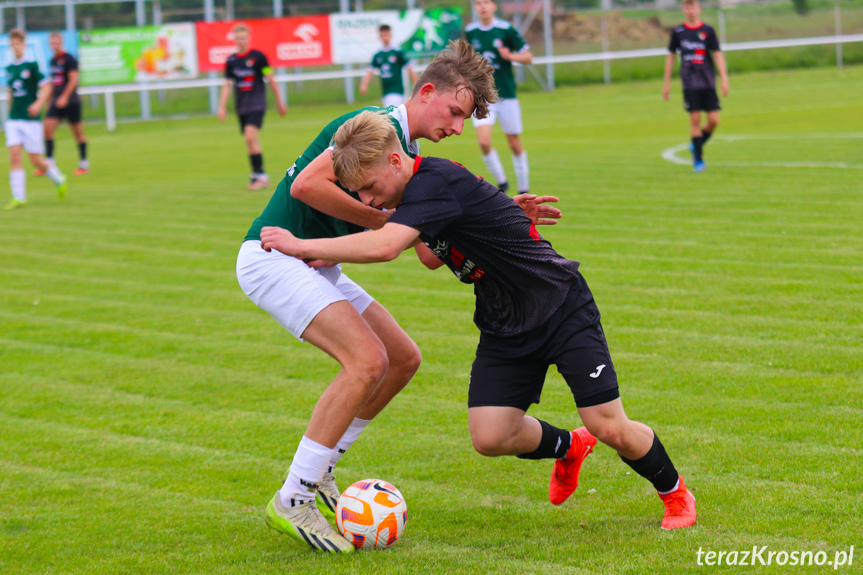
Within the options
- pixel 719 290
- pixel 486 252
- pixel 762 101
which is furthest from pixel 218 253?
pixel 762 101

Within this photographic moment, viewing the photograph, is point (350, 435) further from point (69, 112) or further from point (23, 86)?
point (69, 112)

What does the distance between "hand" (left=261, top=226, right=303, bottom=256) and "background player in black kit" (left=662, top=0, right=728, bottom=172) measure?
36.8 feet

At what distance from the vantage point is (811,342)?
630cm

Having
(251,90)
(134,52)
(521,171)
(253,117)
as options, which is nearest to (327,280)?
(521,171)

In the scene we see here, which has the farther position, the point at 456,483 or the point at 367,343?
the point at 456,483

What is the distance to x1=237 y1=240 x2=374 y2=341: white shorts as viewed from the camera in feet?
13.3

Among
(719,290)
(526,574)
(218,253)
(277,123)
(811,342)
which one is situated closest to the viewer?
(526,574)

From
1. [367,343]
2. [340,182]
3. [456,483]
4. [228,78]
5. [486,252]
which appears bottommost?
[456,483]

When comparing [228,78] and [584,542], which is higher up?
[228,78]

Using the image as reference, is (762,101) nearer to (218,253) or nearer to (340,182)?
(218,253)

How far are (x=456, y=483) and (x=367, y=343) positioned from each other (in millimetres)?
1041

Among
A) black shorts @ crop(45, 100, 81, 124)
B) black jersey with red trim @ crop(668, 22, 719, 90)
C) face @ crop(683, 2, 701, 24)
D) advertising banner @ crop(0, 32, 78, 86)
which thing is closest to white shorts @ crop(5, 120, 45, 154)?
black shorts @ crop(45, 100, 81, 124)

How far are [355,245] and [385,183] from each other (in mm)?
288

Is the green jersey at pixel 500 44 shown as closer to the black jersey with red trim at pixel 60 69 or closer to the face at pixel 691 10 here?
the face at pixel 691 10
